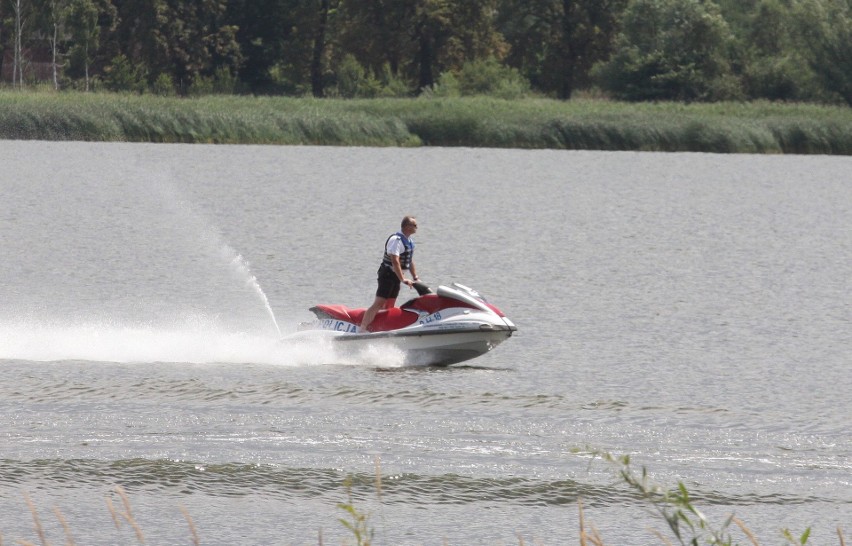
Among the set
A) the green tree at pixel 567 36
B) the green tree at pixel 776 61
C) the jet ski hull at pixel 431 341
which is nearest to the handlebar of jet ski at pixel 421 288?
the jet ski hull at pixel 431 341

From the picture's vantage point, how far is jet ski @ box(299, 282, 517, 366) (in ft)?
56.1

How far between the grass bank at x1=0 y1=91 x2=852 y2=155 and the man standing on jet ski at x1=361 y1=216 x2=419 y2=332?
1532 inches

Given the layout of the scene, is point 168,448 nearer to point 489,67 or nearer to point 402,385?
point 402,385

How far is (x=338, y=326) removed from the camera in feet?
57.2

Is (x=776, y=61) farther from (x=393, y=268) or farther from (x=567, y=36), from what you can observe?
(x=393, y=268)

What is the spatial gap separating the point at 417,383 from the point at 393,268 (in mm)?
1569

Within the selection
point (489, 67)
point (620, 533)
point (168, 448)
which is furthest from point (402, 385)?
point (489, 67)

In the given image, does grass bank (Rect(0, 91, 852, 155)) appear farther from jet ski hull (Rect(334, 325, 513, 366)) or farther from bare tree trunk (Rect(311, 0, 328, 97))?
jet ski hull (Rect(334, 325, 513, 366))

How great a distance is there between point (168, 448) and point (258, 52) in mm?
82318

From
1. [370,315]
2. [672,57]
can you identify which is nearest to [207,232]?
[370,315]

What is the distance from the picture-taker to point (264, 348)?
59.5ft

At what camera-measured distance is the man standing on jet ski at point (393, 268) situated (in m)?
17.1

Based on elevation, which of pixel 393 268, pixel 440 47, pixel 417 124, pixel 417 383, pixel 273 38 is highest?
pixel 273 38

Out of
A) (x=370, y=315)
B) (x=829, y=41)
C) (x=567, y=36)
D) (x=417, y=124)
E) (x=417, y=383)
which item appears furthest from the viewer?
(x=567, y=36)
